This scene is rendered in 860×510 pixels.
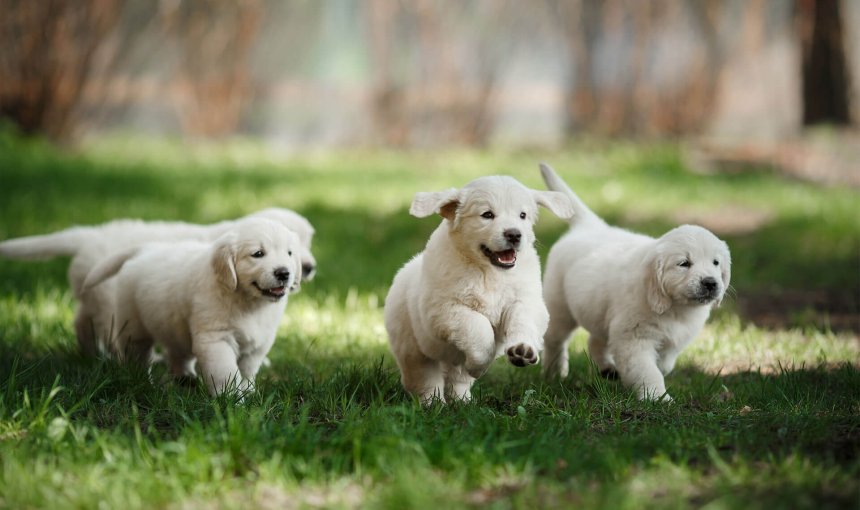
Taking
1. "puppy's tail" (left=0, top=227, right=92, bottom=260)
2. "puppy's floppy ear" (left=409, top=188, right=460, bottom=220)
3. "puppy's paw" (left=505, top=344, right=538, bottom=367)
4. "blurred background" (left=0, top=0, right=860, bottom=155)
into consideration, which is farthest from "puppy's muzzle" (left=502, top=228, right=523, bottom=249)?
"blurred background" (left=0, top=0, right=860, bottom=155)

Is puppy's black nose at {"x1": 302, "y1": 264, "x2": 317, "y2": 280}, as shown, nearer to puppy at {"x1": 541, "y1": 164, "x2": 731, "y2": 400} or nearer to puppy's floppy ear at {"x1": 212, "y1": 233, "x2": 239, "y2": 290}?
puppy's floppy ear at {"x1": 212, "y1": 233, "x2": 239, "y2": 290}

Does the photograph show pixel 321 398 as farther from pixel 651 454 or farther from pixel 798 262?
pixel 798 262

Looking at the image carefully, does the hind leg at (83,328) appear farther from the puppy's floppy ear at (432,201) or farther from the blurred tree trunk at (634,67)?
the blurred tree trunk at (634,67)

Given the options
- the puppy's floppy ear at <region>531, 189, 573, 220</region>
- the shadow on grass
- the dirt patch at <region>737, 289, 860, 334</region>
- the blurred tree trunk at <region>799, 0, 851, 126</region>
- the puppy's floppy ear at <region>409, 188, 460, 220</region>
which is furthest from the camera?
the blurred tree trunk at <region>799, 0, 851, 126</region>

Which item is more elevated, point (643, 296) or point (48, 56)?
point (48, 56)

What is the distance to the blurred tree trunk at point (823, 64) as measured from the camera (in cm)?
1326

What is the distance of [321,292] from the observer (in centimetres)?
675

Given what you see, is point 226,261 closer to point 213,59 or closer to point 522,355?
point 522,355

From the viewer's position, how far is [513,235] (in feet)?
13.1

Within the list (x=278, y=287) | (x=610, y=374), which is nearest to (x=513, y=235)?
(x=278, y=287)

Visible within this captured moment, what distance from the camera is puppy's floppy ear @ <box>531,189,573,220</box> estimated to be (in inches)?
169

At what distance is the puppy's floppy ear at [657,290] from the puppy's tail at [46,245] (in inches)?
119

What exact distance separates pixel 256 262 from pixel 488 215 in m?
1.10

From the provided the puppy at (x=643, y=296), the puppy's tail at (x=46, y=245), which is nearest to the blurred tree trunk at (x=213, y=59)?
the puppy's tail at (x=46, y=245)
